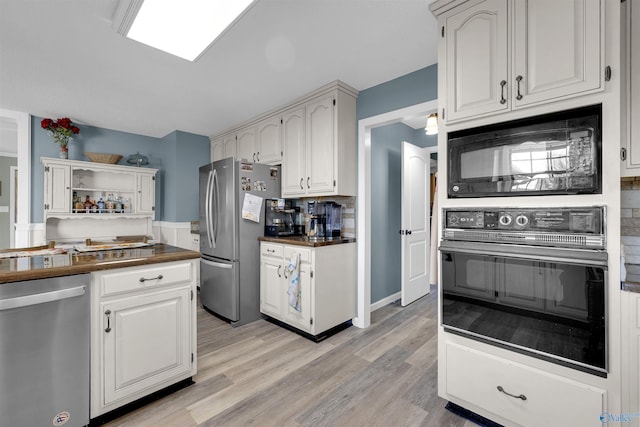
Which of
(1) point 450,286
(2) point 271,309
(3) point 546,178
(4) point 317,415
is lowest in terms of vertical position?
(4) point 317,415

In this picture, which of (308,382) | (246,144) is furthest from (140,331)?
(246,144)

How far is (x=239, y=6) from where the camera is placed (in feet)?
4.98

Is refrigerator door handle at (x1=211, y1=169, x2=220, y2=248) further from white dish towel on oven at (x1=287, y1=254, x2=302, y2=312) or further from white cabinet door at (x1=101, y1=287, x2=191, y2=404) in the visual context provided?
white cabinet door at (x1=101, y1=287, x2=191, y2=404)

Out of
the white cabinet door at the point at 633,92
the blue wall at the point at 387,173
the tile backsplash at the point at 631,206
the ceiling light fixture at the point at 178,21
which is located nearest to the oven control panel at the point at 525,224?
the white cabinet door at the point at 633,92

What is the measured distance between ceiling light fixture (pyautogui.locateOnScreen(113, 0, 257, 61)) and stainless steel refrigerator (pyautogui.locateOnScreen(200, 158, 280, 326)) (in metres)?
1.24

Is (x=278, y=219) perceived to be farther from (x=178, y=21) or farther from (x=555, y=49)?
(x=555, y=49)

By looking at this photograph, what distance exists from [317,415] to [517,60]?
2.25m

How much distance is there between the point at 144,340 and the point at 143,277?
1.25 feet

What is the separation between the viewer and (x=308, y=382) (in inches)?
78.1

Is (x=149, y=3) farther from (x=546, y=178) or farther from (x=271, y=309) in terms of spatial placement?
(x=271, y=309)

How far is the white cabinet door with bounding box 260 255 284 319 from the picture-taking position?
9.48 ft

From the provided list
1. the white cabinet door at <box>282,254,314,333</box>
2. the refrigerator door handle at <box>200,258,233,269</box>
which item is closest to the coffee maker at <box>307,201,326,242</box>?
the white cabinet door at <box>282,254,314,333</box>

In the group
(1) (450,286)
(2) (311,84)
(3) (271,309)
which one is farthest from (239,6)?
(3) (271,309)

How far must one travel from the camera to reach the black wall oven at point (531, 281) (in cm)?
122
